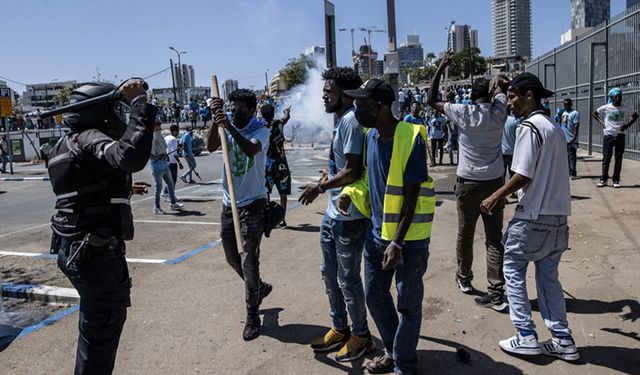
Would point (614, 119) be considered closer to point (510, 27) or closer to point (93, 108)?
point (93, 108)

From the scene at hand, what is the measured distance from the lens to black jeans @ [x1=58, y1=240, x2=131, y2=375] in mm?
3092

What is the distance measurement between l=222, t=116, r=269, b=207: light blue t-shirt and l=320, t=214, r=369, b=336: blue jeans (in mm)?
817

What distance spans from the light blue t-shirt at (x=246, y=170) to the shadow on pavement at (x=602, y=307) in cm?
273

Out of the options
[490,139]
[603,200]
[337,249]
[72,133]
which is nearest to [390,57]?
[603,200]

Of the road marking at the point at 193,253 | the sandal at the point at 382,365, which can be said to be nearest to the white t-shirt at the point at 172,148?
the road marking at the point at 193,253

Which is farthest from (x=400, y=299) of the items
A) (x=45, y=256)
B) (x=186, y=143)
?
(x=186, y=143)

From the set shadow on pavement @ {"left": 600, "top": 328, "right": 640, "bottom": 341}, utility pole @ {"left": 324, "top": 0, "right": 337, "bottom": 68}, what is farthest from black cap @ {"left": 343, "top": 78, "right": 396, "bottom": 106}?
utility pole @ {"left": 324, "top": 0, "right": 337, "bottom": 68}

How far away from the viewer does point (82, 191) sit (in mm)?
3057

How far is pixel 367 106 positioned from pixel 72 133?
Result: 1784 millimetres

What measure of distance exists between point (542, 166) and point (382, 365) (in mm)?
1774

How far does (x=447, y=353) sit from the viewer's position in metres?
4.03

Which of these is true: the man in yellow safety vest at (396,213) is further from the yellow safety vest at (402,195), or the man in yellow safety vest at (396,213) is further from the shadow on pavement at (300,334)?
the shadow on pavement at (300,334)

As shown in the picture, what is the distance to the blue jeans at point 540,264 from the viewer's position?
3.78 m

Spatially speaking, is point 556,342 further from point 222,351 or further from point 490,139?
point 222,351
